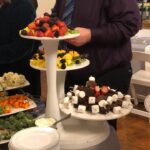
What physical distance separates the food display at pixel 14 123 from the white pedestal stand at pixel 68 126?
0.07m

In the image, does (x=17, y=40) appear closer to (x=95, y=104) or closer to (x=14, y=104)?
(x=14, y=104)

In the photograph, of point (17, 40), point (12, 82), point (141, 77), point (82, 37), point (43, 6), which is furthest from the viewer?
point (43, 6)

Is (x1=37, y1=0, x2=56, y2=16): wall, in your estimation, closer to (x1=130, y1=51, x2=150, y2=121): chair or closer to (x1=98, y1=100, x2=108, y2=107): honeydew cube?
(x1=130, y1=51, x2=150, y2=121): chair

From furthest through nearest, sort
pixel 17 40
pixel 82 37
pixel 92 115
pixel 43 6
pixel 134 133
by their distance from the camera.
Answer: pixel 43 6 → pixel 134 133 → pixel 17 40 → pixel 82 37 → pixel 92 115

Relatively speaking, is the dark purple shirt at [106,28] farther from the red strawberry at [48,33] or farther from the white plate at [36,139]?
the white plate at [36,139]

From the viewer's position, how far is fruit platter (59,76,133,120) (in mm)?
938

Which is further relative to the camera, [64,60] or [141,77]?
[141,77]

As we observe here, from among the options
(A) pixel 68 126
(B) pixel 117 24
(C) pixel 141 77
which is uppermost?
(B) pixel 117 24

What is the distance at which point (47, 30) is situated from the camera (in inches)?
34.6

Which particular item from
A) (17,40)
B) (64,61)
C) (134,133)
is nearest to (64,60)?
(64,61)

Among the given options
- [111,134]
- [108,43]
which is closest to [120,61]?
[108,43]

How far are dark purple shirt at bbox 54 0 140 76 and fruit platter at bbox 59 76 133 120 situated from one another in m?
0.18

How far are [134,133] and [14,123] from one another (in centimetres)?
149

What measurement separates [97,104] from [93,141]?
0.11 m
